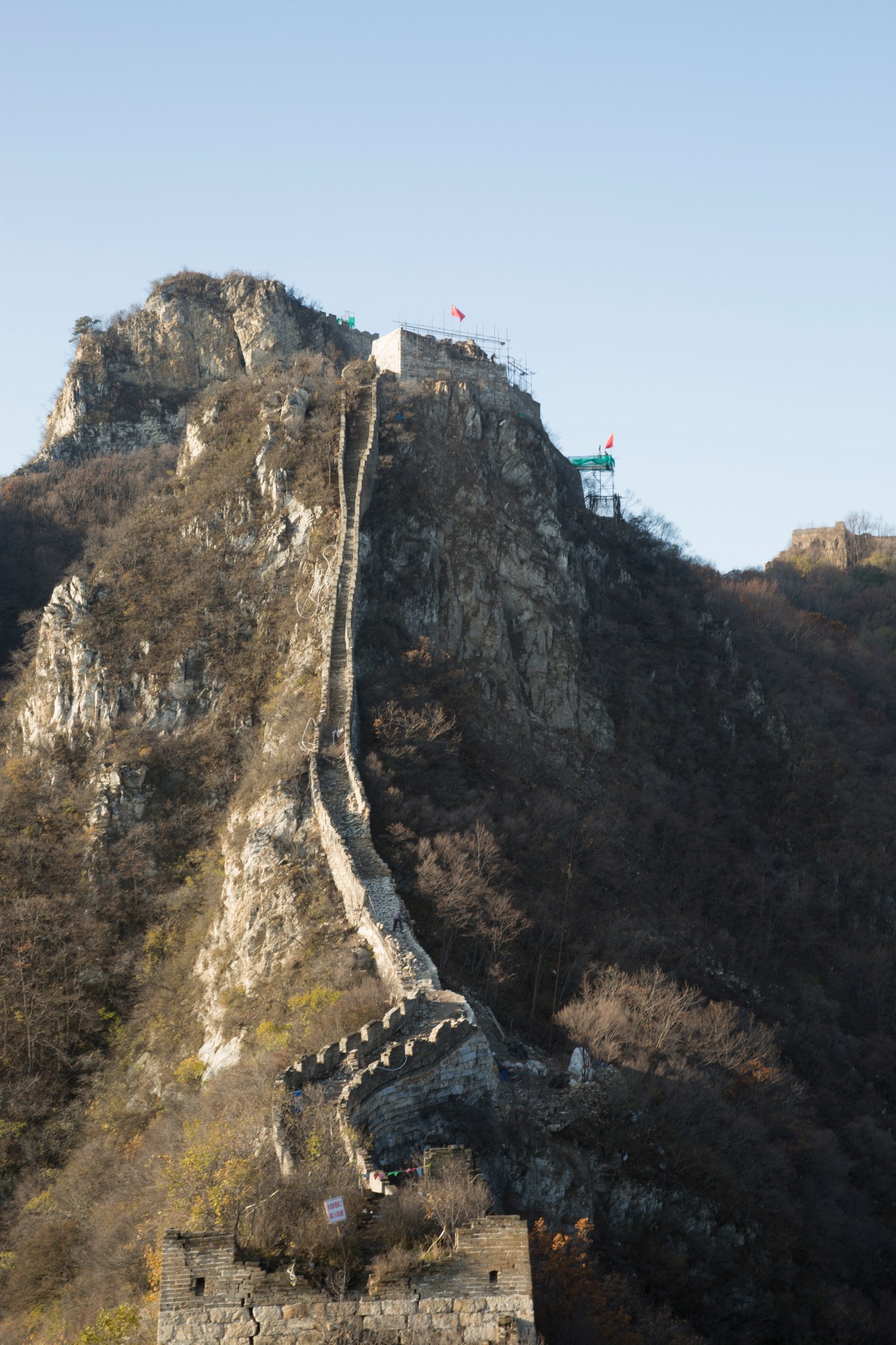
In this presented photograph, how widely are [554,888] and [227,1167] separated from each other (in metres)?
23.7

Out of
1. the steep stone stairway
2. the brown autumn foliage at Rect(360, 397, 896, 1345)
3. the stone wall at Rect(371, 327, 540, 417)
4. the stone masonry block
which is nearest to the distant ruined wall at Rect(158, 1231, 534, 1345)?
the stone masonry block

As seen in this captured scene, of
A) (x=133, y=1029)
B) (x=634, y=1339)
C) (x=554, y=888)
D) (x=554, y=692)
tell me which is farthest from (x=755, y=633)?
(x=634, y=1339)

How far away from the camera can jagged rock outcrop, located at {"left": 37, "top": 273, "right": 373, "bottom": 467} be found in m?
73.3

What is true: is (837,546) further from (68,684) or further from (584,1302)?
(584,1302)

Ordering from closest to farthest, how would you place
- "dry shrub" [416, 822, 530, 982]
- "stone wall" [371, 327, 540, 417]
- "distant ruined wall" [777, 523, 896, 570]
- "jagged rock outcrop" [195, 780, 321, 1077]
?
"jagged rock outcrop" [195, 780, 321, 1077] < "dry shrub" [416, 822, 530, 982] < "stone wall" [371, 327, 540, 417] < "distant ruined wall" [777, 523, 896, 570]

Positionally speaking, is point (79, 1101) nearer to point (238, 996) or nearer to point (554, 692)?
point (238, 996)

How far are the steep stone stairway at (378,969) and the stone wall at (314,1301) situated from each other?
12.3 ft

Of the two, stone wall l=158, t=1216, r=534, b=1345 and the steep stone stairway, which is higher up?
the steep stone stairway

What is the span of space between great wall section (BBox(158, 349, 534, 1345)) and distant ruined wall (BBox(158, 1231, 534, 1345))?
2 cm

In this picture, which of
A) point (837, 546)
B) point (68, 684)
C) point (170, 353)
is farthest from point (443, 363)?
point (837, 546)

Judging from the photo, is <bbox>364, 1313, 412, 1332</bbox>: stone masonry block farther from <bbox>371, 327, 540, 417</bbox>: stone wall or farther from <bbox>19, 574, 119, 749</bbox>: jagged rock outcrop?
<bbox>371, 327, 540, 417</bbox>: stone wall

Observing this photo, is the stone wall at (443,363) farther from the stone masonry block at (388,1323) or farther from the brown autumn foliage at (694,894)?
the stone masonry block at (388,1323)

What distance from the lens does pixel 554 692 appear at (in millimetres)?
54094

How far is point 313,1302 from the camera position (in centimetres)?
1602
